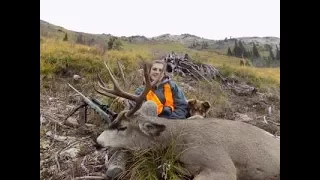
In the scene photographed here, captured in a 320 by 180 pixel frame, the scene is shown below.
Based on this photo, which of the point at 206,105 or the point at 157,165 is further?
the point at 206,105

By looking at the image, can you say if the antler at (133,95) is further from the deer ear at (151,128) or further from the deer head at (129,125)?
the deer ear at (151,128)

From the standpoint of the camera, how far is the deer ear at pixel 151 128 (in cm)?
306

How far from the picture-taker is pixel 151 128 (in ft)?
10.1

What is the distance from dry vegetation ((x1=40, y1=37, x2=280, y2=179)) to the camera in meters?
3.13

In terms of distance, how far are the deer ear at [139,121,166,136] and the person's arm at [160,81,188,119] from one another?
9cm

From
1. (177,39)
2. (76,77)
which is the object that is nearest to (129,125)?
(76,77)

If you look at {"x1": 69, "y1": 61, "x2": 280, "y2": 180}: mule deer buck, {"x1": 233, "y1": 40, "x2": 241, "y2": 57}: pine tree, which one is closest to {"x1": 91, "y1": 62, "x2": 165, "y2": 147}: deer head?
{"x1": 69, "y1": 61, "x2": 280, "y2": 180}: mule deer buck

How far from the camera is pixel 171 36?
10.6 ft

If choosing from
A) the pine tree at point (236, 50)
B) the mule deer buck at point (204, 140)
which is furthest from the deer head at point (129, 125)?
the pine tree at point (236, 50)

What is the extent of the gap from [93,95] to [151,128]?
0.43 metres

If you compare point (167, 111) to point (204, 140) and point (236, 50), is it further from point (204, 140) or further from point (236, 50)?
point (236, 50)
